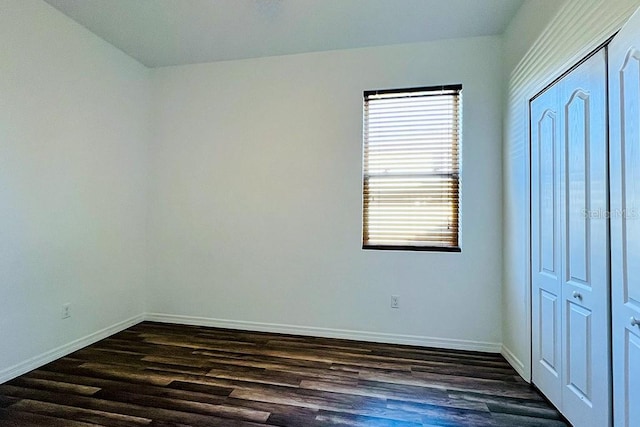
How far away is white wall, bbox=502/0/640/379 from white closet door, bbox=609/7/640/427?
25 centimetres

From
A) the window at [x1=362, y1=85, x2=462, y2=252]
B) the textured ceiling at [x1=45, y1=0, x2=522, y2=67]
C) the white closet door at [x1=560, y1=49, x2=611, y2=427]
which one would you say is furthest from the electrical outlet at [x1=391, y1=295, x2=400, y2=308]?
the textured ceiling at [x1=45, y1=0, x2=522, y2=67]

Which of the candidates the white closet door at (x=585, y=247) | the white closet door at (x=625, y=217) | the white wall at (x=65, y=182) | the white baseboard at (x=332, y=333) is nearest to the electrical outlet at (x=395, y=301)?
the white baseboard at (x=332, y=333)

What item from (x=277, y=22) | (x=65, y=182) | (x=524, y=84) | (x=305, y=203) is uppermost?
(x=277, y=22)

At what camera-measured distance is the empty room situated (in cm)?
181

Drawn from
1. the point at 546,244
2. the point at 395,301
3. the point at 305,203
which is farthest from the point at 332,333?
the point at 546,244

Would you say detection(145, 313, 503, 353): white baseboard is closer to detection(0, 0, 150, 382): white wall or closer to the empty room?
the empty room

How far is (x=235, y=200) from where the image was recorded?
3.47m

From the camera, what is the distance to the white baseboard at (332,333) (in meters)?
2.95

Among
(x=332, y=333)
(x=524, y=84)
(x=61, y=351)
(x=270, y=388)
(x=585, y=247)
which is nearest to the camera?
(x=585, y=247)

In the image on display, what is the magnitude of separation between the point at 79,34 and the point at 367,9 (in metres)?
2.58

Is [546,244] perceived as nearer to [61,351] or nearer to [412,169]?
[412,169]

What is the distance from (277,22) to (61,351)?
341cm

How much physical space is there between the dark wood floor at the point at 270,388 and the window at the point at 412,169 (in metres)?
1.07

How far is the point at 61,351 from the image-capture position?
2738 mm
